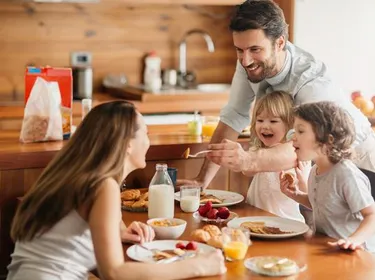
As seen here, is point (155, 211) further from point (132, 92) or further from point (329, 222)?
point (132, 92)

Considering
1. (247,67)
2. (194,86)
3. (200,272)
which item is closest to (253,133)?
(247,67)

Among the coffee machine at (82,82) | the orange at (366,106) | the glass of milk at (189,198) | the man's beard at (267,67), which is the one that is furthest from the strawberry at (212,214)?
the coffee machine at (82,82)

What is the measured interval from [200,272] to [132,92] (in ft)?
11.0

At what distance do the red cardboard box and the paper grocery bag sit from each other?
4 cm

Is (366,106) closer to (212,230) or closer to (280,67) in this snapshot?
(280,67)

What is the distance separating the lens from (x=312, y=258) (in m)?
2.53

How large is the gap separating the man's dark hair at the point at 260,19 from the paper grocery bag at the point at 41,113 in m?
0.93

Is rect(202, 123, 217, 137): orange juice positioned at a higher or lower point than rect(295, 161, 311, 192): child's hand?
higher

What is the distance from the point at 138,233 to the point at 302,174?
34.2 inches

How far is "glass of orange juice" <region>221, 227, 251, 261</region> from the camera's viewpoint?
2.49 m

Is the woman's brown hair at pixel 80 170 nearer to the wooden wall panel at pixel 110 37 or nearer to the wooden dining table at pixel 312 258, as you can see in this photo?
the wooden dining table at pixel 312 258

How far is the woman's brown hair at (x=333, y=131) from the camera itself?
2.85 meters

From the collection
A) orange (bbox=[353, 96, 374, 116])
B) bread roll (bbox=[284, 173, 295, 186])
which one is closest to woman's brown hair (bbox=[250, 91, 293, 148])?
bread roll (bbox=[284, 173, 295, 186])

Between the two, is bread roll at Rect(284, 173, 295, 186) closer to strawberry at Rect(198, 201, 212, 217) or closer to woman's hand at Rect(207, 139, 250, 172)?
woman's hand at Rect(207, 139, 250, 172)
